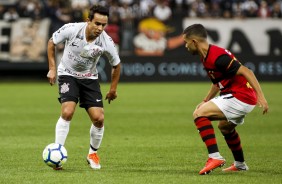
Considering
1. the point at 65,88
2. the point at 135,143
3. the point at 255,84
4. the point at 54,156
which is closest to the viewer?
the point at 255,84

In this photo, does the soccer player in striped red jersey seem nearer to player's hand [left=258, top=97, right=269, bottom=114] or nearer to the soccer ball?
player's hand [left=258, top=97, right=269, bottom=114]

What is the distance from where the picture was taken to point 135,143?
11.7 meters

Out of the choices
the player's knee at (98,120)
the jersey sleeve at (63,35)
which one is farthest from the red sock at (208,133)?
the jersey sleeve at (63,35)

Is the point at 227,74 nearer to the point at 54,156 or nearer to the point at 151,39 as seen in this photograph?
the point at 54,156

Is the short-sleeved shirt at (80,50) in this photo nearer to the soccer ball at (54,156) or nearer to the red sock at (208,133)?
the soccer ball at (54,156)

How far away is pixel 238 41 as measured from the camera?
2634 cm

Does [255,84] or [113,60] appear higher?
[255,84]

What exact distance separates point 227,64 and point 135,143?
3.66 meters

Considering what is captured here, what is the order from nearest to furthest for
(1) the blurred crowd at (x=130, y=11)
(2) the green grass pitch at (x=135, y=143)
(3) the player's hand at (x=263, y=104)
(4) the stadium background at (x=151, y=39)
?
1. (3) the player's hand at (x=263, y=104)
2. (2) the green grass pitch at (x=135, y=143)
3. (4) the stadium background at (x=151, y=39)
4. (1) the blurred crowd at (x=130, y=11)

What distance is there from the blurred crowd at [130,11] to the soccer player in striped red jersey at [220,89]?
56.5 feet

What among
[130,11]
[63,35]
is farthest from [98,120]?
[130,11]

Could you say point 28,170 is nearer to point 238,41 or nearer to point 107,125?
point 107,125

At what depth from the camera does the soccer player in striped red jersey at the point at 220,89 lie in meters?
8.45

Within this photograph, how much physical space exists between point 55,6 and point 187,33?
61.8 ft
